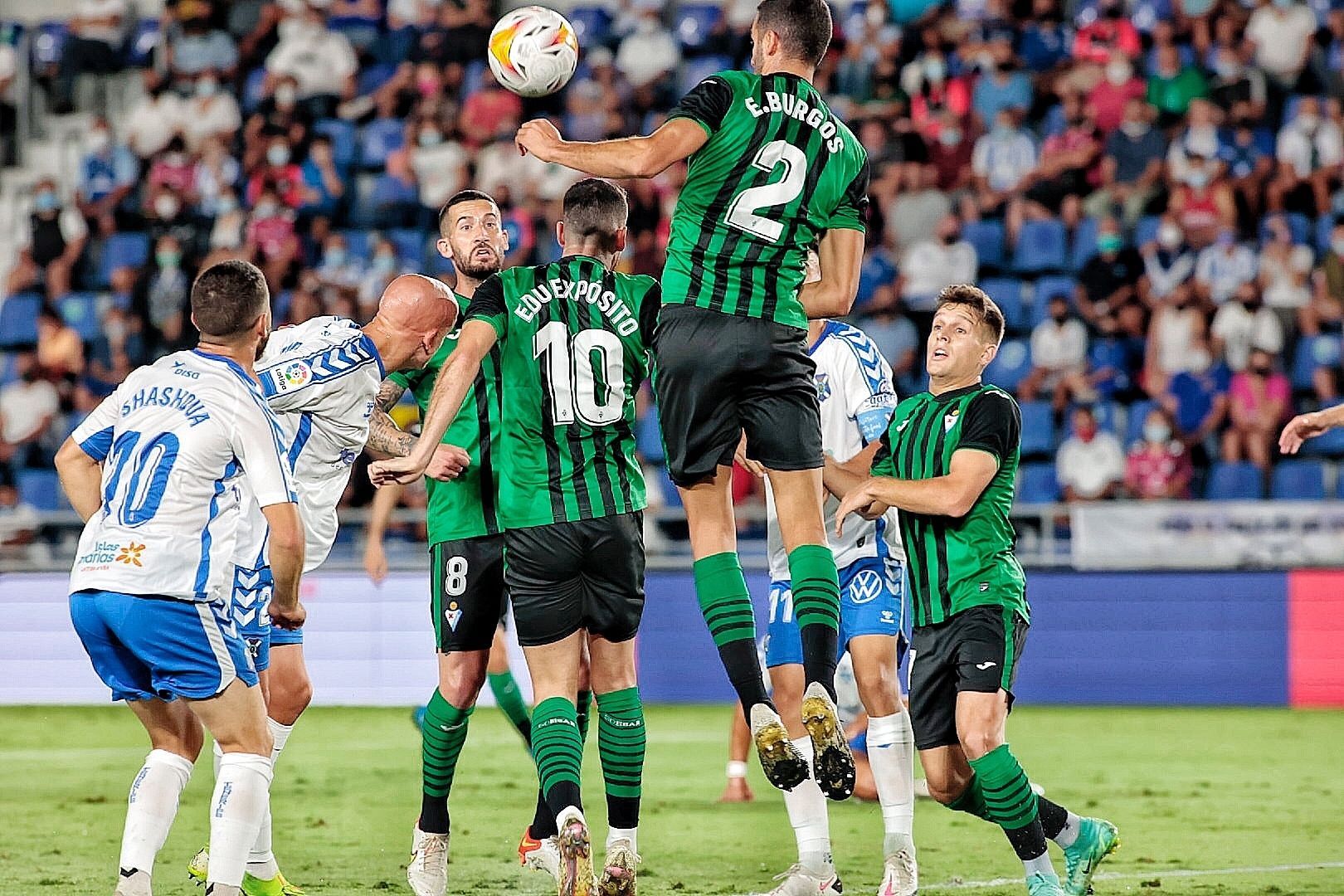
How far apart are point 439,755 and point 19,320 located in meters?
13.9

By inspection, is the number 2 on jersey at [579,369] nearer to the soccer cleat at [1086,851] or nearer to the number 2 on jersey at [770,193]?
the number 2 on jersey at [770,193]

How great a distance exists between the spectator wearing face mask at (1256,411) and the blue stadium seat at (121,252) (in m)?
11.5

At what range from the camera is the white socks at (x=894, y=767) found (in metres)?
6.80

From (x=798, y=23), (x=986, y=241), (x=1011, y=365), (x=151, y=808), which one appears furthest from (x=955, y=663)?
(x=986, y=241)

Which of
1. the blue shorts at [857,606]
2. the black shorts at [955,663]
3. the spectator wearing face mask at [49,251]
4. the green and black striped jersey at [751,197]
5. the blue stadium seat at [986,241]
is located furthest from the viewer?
the spectator wearing face mask at [49,251]

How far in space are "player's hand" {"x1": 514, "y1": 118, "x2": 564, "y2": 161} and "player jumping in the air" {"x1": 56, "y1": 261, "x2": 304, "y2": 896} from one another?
1.14 meters

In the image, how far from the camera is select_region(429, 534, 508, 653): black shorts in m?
7.21

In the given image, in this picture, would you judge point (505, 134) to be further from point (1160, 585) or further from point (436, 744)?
point (436, 744)

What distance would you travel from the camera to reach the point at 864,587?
735 cm

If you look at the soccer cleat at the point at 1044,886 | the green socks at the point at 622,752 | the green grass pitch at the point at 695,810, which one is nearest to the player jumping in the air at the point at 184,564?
the green grass pitch at the point at 695,810

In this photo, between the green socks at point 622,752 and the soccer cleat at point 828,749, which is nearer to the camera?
the soccer cleat at point 828,749

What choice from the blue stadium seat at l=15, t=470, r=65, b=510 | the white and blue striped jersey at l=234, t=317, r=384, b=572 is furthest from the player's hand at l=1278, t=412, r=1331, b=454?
the blue stadium seat at l=15, t=470, r=65, b=510

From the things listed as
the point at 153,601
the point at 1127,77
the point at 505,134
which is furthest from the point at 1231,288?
the point at 153,601

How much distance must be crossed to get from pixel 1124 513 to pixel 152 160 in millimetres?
11819
